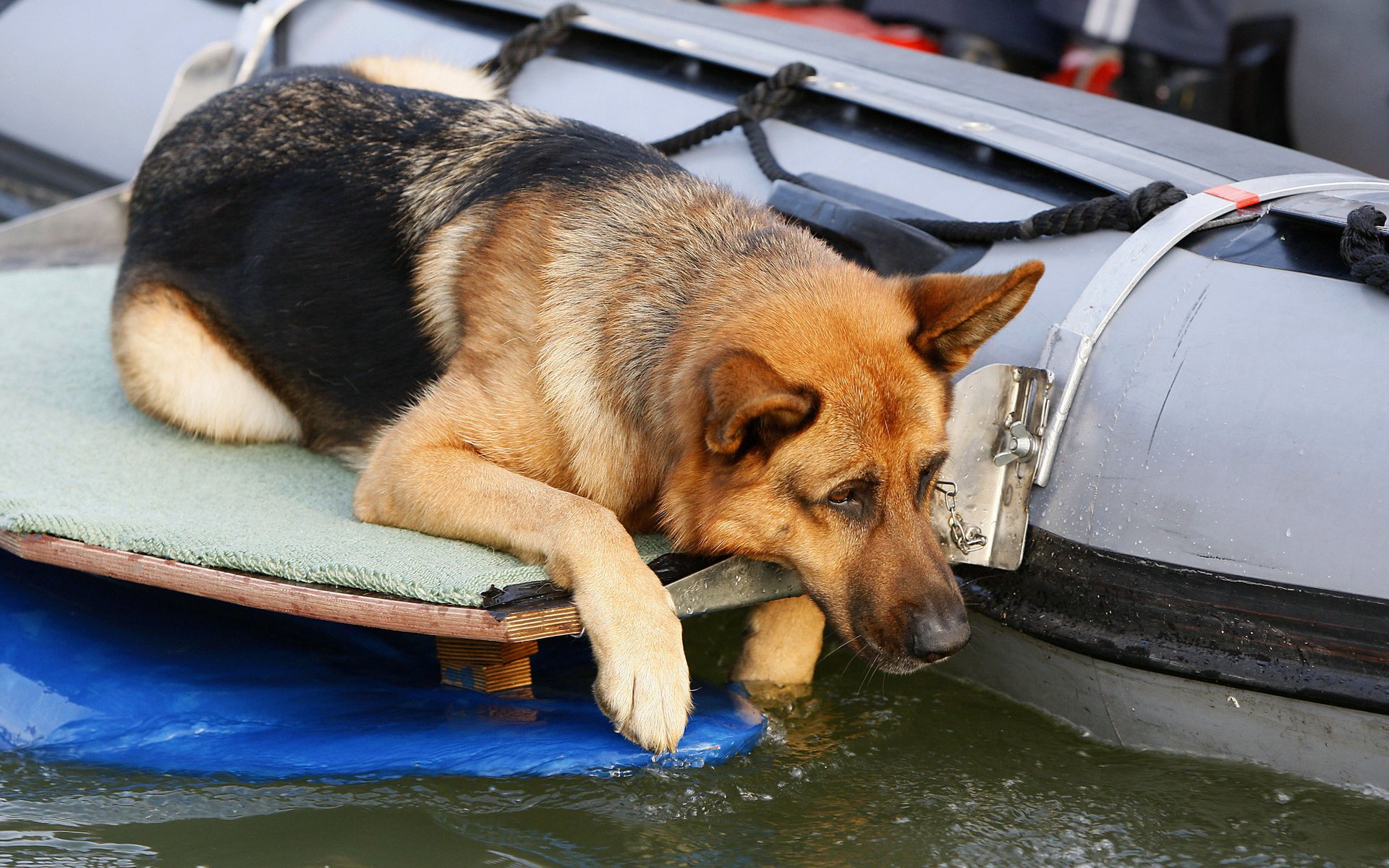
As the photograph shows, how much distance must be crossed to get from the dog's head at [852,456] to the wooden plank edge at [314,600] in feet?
1.33

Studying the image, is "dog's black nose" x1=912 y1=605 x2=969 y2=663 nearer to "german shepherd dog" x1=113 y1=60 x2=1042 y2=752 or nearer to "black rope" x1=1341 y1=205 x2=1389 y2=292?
"german shepherd dog" x1=113 y1=60 x2=1042 y2=752

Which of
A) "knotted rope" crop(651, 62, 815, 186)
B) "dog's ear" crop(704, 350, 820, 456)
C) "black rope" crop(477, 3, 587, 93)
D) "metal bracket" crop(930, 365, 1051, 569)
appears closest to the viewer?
"dog's ear" crop(704, 350, 820, 456)

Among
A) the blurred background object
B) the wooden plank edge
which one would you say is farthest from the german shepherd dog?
the blurred background object

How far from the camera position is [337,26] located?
194 inches

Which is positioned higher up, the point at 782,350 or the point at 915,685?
the point at 782,350

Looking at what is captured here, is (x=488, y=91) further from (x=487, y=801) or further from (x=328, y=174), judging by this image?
(x=487, y=801)

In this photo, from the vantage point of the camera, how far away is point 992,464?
9.17ft

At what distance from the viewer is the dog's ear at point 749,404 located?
2.26 meters

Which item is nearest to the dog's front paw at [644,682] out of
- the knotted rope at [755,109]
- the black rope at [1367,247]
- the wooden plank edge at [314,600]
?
the wooden plank edge at [314,600]

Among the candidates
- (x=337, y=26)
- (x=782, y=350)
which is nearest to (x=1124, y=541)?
(x=782, y=350)

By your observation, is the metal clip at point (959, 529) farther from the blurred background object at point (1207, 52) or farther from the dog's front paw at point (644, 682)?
the blurred background object at point (1207, 52)

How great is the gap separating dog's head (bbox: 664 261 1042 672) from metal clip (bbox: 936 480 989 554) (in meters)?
0.16

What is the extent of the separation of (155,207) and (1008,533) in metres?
2.56

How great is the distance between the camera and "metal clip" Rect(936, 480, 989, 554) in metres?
2.74
